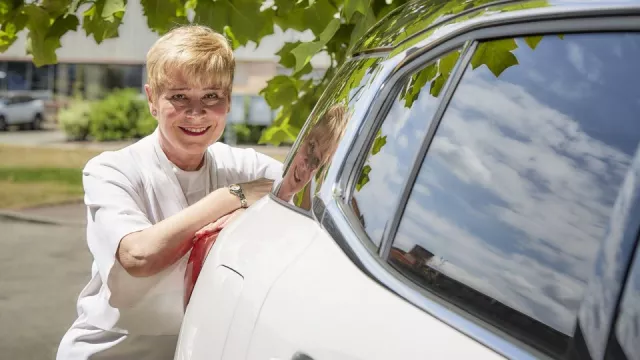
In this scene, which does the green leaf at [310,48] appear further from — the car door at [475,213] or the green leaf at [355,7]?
the car door at [475,213]

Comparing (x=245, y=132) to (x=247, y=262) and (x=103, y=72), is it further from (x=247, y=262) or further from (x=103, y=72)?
(x=247, y=262)

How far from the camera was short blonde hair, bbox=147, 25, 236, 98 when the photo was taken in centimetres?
262

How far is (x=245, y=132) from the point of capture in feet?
85.0

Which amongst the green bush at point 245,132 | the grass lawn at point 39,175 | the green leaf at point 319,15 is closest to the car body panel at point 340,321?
the green leaf at point 319,15

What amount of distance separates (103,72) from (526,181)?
30.6 m

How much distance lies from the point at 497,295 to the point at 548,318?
0.32 ft

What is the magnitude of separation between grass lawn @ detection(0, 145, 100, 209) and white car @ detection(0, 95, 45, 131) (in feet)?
11.0

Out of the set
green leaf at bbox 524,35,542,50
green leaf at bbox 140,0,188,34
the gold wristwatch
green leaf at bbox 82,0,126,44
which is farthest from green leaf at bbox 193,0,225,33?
green leaf at bbox 524,35,542,50

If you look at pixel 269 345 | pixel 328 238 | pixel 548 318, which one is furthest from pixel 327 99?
pixel 548 318

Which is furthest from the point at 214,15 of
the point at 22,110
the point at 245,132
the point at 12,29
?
the point at 22,110

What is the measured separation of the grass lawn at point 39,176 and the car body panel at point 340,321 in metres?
17.5

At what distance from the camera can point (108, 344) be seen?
2.50 meters

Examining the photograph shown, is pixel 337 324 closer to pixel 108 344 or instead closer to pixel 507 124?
pixel 507 124

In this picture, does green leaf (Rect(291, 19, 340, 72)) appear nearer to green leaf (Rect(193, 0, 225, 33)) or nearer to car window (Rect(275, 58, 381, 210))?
green leaf (Rect(193, 0, 225, 33))
